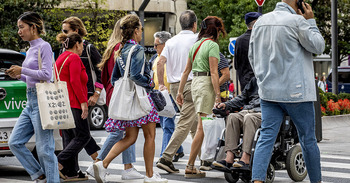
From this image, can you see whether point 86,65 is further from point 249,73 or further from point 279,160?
point 279,160

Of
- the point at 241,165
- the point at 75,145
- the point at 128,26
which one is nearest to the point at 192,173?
the point at 241,165

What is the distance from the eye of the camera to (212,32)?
8086 mm

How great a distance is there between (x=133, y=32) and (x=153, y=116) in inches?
37.1

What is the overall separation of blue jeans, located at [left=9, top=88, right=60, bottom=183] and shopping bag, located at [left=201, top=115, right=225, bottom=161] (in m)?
2.04

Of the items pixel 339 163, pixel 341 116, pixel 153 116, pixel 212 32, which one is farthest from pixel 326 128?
pixel 153 116

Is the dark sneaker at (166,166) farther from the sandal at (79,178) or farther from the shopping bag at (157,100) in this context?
the shopping bag at (157,100)

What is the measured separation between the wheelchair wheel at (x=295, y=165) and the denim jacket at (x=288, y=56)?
1.58m

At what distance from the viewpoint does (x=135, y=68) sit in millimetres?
7055

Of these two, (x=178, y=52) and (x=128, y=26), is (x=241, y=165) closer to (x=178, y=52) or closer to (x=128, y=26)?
(x=128, y=26)

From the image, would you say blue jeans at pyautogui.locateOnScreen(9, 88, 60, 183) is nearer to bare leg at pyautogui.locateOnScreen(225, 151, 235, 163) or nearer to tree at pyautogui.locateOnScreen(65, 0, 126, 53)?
bare leg at pyautogui.locateOnScreen(225, 151, 235, 163)

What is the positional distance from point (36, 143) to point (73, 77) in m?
1.43

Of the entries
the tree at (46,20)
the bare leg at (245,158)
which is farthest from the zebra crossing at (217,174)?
the tree at (46,20)

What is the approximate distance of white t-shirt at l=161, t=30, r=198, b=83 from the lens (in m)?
8.88

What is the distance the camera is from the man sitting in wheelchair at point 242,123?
694cm
